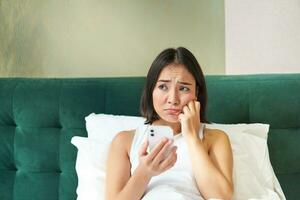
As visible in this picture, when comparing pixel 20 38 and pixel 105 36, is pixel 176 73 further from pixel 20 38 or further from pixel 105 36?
pixel 20 38

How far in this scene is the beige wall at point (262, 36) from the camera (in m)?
1.95

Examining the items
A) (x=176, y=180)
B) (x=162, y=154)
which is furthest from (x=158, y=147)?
(x=176, y=180)

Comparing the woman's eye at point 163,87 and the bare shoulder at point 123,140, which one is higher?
→ the woman's eye at point 163,87

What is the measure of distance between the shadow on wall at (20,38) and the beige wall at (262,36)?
3.19ft

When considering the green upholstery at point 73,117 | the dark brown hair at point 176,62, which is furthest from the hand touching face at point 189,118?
the green upholstery at point 73,117

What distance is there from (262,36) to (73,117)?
1007mm

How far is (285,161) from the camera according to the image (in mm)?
1698

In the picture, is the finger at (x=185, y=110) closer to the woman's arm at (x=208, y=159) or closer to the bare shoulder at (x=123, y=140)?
→ the woman's arm at (x=208, y=159)

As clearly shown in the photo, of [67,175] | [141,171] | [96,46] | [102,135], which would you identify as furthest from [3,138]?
[141,171]

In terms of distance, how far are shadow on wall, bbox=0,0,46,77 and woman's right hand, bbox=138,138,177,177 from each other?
101 cm

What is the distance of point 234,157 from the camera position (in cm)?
157

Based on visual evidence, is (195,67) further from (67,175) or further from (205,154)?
(67,175)

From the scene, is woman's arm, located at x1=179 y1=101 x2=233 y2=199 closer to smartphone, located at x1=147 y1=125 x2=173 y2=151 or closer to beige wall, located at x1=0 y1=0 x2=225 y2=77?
smartphone, located at x1=147 y1=125 x2=173 y2=151

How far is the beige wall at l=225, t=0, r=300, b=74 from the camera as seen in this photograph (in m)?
1.95
